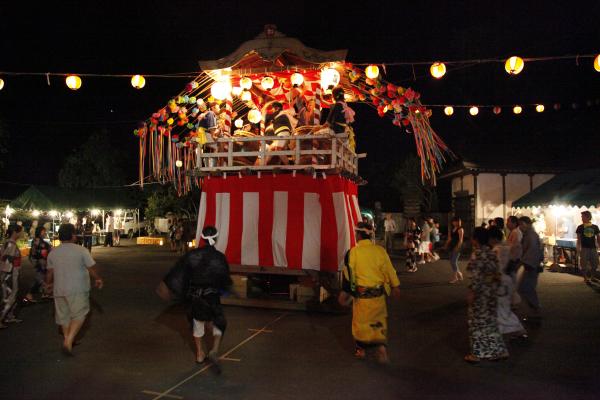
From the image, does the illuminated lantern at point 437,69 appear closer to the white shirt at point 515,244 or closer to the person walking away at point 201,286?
the white shirt at point 515,244

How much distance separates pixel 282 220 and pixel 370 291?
3.66m

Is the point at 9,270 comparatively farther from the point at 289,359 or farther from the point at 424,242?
the point at 424,242

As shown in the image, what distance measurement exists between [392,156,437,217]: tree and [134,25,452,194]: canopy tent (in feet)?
76.1

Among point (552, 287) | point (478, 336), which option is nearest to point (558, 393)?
point (478, 336)

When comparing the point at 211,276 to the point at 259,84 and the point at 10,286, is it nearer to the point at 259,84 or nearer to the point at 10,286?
the point at 10,286

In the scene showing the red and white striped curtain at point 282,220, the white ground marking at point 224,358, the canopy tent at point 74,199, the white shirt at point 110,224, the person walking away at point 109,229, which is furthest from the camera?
the white shirt at point 110,224

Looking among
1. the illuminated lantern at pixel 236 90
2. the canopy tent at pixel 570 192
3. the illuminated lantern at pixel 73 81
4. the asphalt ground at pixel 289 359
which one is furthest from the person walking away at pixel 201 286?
the canopy tent at pixel 570 192

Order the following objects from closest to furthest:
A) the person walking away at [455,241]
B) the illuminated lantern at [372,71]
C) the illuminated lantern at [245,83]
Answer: the illuminated lantern at [372,71] → the illuminated lantern at [245,83] → the person walking away at [455,241]

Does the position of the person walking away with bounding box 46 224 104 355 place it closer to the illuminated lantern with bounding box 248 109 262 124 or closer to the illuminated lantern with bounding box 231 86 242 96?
the illuminated lantern with bounding box 231 86 242 96

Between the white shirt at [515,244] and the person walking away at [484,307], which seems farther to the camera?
the white shirt at [515,244]

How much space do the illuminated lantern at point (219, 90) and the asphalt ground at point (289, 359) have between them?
487 centimetres

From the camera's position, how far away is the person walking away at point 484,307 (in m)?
5.36

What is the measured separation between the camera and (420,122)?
9.48 meters

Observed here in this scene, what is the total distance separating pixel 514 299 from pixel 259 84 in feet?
25.8
